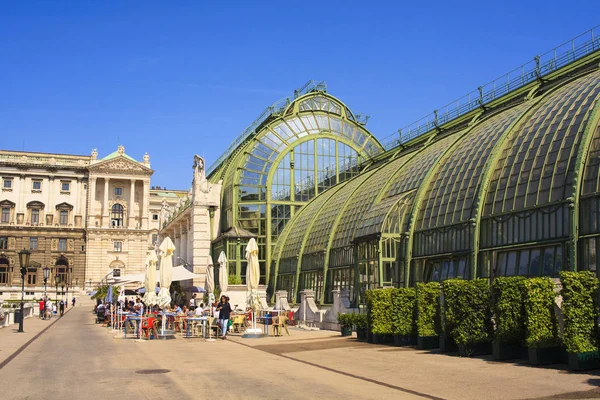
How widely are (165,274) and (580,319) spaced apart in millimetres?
24114

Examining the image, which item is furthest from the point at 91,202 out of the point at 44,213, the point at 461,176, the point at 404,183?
the point at 461,176

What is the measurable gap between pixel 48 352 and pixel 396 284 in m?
16.4

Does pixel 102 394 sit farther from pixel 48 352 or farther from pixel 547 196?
pixel 547 196

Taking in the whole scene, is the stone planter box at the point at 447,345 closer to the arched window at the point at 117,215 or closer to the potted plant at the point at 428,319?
the potted plant at the point at 428,319

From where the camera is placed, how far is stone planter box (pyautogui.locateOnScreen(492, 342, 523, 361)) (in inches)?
779

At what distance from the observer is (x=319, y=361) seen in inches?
827

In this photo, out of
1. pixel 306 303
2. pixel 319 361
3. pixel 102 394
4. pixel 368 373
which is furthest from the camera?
pixel 306 303

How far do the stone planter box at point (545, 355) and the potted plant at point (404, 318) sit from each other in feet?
23.3

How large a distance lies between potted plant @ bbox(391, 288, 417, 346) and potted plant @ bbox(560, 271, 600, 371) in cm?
824

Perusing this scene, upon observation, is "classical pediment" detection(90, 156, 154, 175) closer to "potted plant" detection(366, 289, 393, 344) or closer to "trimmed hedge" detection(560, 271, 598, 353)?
"potted plant" detection(366, 289, 393, 344)

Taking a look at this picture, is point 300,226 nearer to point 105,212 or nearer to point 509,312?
point 509,312

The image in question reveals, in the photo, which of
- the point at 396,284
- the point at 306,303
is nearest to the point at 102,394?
the point at 396,284

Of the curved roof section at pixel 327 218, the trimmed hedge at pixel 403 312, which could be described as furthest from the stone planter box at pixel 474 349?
the curved roof section at pixel 327 218

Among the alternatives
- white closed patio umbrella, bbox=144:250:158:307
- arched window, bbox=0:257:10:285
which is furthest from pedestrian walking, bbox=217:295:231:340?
arched window, bbox=0:257:10:285
